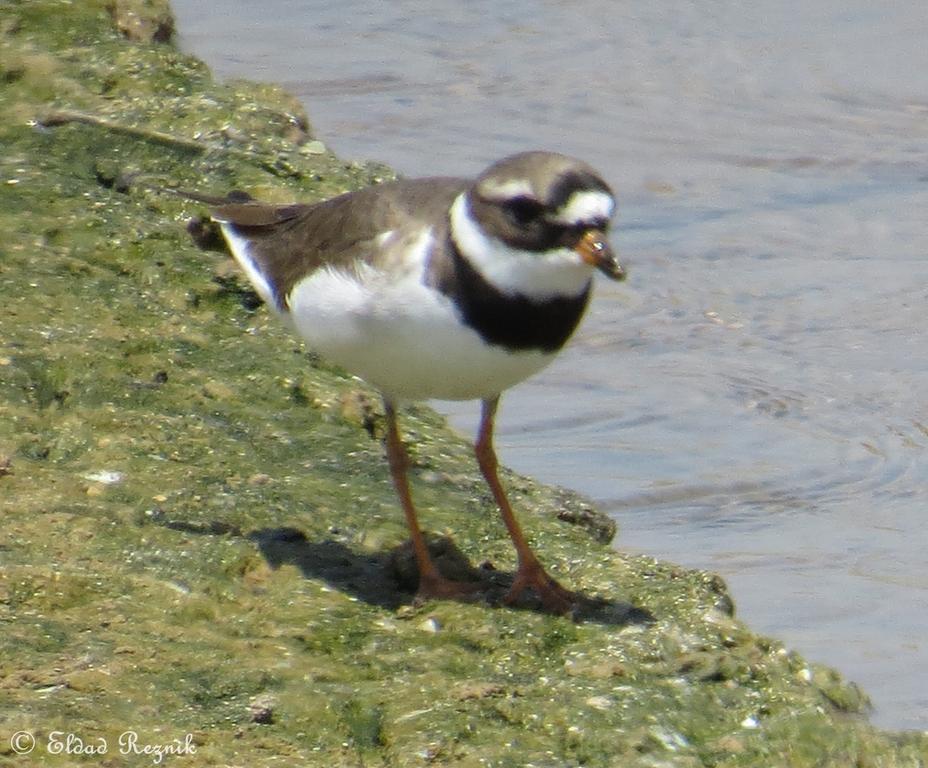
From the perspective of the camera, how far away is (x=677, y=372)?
851cm

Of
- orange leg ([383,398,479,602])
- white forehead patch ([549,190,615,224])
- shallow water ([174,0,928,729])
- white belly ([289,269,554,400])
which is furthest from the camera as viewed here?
shallow water ([174,0,928,729])

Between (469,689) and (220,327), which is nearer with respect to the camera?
(469,689)

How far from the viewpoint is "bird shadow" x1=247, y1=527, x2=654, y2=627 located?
15.1 feet

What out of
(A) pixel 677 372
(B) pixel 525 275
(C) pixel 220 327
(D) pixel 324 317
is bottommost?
(A) pixel 677 372

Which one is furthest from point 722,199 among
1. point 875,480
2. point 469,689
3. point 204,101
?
point 469,689

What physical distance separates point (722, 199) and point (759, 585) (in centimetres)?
449

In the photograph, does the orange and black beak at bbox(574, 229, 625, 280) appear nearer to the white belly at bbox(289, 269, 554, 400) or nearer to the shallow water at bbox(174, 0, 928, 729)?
the white belly at bbox(289, 269, 554, 400)

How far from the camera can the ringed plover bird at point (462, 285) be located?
424 cm

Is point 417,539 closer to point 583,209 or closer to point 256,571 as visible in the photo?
point 256,571

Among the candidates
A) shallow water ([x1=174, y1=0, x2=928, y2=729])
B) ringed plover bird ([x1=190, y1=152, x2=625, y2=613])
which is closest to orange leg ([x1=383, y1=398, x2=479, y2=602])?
ringed plover bird ([x1=190, y1=152, x2=625, y2=613])

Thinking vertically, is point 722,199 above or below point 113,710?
below

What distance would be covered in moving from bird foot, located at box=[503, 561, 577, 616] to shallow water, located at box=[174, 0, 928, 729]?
4.83 feet

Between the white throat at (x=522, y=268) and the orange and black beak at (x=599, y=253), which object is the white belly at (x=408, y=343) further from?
the orange and black beak at (x=599, y=253)

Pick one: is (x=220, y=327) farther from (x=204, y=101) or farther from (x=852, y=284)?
(x=852, y=284)
